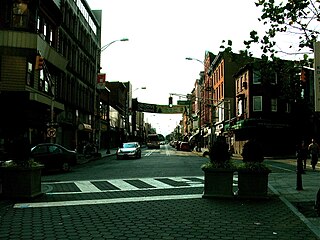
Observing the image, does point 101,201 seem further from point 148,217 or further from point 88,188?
point 88,188

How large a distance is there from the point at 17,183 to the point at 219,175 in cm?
526

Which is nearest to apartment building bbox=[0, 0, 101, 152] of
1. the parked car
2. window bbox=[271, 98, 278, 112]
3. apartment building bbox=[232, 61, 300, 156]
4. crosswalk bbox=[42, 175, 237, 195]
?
the parked car

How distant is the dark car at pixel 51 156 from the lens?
20.8 meters

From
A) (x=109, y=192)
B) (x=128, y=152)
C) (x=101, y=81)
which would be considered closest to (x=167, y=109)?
(x=101, y=81)

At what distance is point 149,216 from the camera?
836 centimetres

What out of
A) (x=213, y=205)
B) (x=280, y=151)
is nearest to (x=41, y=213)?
(x=213, y=205)

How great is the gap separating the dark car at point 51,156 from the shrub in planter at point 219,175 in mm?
12172

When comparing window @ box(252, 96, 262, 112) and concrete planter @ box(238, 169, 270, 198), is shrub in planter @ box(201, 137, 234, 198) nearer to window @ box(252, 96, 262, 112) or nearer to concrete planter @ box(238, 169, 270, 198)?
concrete planter @ box(238, 169, 270, 198)

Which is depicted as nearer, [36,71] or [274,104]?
[36,71]

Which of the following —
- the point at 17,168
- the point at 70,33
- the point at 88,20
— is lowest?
the point at 17,168

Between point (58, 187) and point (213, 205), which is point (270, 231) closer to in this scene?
point (213, 205)

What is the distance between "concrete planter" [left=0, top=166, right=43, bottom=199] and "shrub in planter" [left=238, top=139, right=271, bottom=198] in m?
5.49

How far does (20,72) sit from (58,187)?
1451 cm

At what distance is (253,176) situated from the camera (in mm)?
10766
